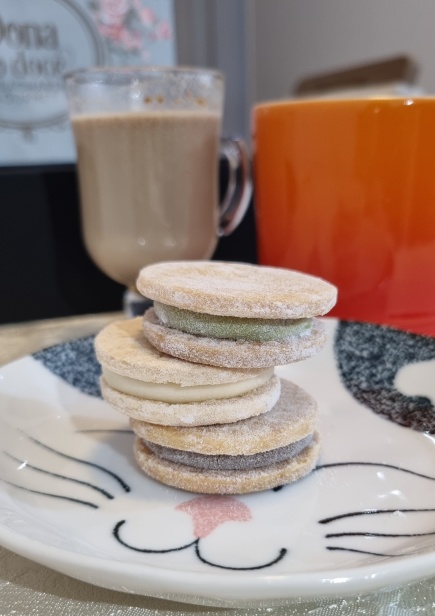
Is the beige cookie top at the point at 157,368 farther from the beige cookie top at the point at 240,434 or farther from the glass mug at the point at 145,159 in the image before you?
the glass mug at the point at 145,159

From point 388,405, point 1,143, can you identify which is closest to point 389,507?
point 388,405

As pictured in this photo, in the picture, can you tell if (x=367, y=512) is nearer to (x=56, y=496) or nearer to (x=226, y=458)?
(x=226, y=458)

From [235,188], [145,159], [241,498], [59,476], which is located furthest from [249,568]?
[235,188]

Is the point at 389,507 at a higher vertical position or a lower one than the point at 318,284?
lower

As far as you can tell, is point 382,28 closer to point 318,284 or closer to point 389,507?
point 318,284

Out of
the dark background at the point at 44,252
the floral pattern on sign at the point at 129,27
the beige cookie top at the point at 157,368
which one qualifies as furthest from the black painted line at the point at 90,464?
the floral pattern on sign at the point at 129,27

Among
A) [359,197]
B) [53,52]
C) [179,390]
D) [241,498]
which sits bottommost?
[241,498]
